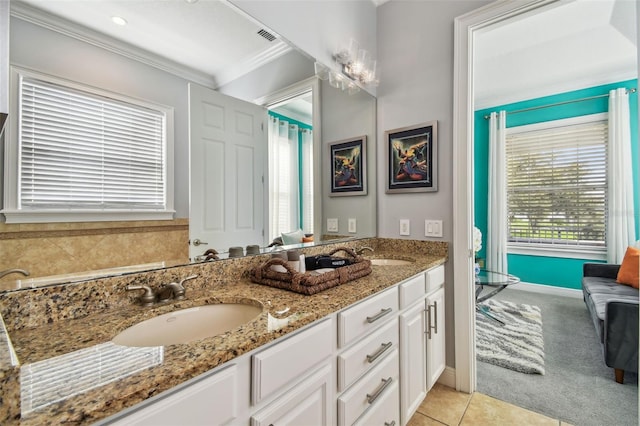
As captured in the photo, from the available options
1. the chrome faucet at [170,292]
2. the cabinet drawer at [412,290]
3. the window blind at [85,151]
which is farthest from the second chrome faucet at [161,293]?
the cabinet drawer at [412,290]

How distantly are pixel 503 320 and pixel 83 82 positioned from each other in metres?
3.66

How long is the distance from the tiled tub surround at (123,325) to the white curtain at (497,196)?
3772 millimetres

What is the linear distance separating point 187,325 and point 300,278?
411 mm

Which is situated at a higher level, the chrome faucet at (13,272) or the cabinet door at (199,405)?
the chrome faucet at (13,272)

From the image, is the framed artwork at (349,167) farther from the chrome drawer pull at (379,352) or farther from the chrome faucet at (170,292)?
the chrome faucet at (170,292)

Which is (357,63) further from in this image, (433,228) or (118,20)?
(118,20)

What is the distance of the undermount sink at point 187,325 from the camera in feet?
2.61

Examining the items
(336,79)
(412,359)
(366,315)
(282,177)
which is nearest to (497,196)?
(336,79)

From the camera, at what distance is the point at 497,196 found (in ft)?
14.0

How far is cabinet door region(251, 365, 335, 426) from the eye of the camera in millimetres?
739

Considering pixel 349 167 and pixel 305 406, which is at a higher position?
pixel 349 167

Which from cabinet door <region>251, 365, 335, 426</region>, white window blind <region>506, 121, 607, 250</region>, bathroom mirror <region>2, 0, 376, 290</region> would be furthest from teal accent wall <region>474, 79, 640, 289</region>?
cabinet door <region>251, 365, 335, 426</region>

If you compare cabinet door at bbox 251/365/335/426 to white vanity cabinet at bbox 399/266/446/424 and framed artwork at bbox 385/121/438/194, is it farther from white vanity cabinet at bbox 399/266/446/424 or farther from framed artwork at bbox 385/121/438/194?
framed artwork at bbox 385/121/438/194

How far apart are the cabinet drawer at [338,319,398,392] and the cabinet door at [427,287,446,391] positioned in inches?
17.2
